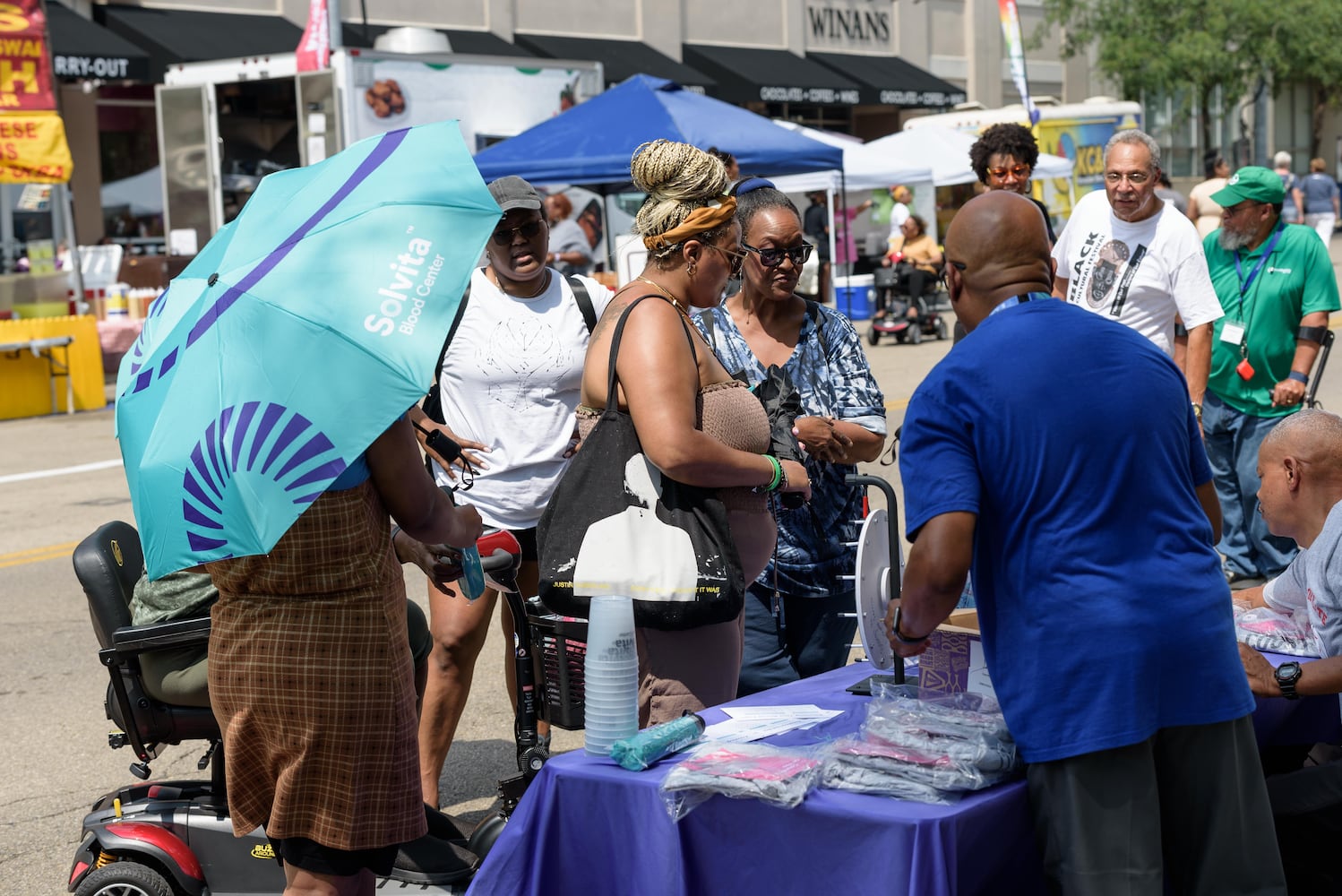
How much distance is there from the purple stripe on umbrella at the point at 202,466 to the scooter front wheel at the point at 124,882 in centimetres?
161

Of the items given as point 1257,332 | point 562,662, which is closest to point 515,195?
point 562,662

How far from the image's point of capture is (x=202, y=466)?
2.92 meters

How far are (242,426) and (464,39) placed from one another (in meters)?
25.4

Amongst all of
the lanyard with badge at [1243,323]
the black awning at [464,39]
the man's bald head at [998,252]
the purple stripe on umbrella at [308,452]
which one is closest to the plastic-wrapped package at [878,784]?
the man's bald head at [998,252]

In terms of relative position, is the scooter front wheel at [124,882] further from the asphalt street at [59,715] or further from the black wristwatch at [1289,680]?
the black wristwatch at [1289,680]

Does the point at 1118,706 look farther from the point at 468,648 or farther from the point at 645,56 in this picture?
the point at 645,56

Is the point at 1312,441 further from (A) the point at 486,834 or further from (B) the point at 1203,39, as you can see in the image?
(B) the point at 1203,39

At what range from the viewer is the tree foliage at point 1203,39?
3725cm

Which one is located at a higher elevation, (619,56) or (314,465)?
(619,56)

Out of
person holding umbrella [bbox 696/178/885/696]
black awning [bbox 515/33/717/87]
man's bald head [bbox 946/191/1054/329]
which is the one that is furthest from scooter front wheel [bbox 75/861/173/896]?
black awning [bbox 515/33/717/87]

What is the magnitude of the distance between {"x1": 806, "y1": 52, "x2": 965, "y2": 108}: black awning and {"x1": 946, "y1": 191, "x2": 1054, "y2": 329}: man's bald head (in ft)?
103

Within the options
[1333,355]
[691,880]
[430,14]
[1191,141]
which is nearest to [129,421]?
[691,880]

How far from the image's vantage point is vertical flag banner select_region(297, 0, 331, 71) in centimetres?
1595

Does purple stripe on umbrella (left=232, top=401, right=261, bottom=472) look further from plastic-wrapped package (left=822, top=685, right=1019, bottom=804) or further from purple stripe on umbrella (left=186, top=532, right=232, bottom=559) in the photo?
plastic-wrapped package (left=822, top=685, right=1019, bottom=804)
